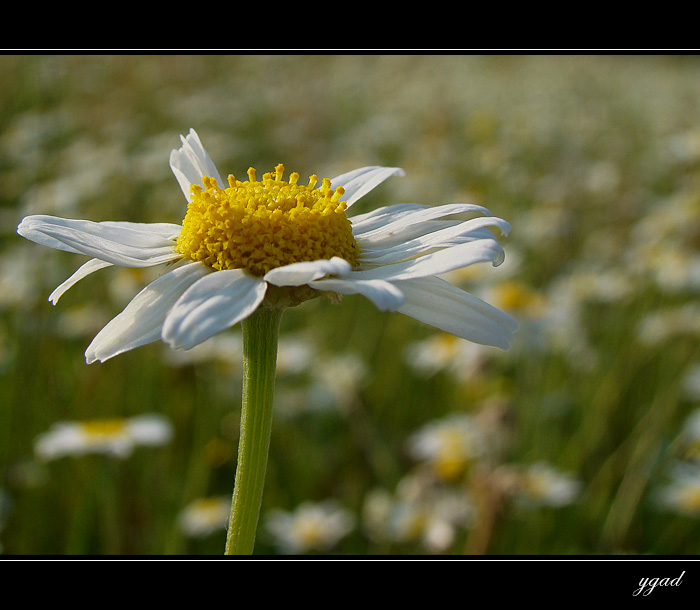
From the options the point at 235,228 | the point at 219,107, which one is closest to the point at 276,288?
the point at 235,228

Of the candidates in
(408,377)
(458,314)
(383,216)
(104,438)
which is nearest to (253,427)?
(458,314)

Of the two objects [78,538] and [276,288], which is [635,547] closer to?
[78,538]

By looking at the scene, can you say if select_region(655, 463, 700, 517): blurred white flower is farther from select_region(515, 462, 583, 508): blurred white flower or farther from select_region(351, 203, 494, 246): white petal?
select_region(351, 203, 494, 246): white petal

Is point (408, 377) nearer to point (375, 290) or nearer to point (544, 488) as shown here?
point (544, 488)

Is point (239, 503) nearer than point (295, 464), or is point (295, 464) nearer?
point (239, 503)

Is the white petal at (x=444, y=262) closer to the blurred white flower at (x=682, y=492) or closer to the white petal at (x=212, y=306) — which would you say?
the white petal at (x=212, y=306)

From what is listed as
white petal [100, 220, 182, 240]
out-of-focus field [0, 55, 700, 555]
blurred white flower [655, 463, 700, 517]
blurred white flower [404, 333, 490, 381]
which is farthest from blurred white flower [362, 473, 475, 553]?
white petal [100, 220, 182, 240]

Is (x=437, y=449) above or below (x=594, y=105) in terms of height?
below
